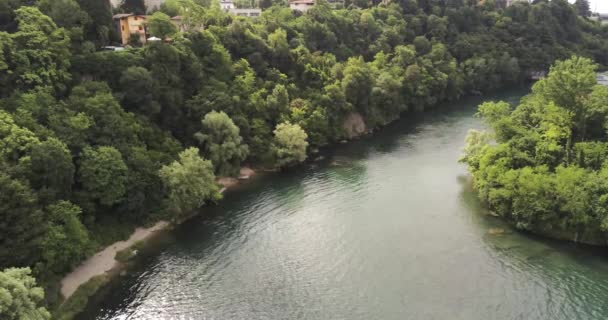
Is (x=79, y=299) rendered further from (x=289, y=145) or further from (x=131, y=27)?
(x=131, y=27)

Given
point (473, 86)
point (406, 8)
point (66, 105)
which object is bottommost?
point (473, 86)

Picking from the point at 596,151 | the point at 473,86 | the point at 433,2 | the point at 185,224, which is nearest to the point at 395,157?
the point at 596,151

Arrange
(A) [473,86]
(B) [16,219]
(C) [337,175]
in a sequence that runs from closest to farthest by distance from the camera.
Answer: (B) [16,219] → (C) [337,175] → (A) [473,86]

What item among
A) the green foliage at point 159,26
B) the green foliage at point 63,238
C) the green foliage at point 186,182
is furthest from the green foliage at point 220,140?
the green foliage at point 63,238

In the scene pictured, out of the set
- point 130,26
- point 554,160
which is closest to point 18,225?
point 130,26

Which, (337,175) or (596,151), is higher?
(596,151)

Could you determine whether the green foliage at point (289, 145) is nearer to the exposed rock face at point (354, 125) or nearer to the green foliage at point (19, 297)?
the exposed rock face at point (354, 125)

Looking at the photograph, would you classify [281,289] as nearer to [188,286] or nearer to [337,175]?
[188,286]
